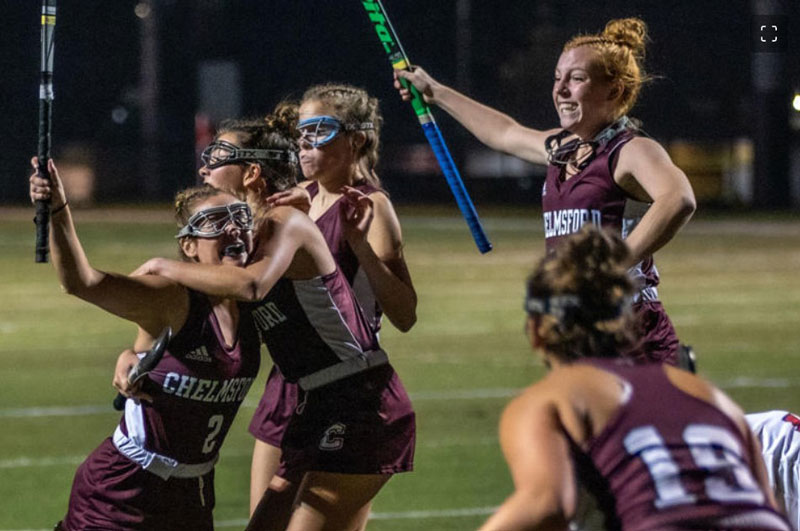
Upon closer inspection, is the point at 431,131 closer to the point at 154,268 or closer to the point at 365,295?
the point at 365,295

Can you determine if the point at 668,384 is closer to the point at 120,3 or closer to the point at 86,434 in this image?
the point at 86,434

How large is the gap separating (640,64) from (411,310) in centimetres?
143

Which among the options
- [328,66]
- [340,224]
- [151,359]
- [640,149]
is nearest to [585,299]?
[151,359]

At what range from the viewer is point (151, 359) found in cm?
500

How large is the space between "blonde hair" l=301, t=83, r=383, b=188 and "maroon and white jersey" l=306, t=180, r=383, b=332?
0.16 meters

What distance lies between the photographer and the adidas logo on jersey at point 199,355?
16.9 feet

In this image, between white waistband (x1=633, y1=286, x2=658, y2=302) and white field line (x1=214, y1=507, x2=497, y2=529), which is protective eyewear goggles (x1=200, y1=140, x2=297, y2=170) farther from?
white field line (x1=214, y1=507, x2=497, y2=529)

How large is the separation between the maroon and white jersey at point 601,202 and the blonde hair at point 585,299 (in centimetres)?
236

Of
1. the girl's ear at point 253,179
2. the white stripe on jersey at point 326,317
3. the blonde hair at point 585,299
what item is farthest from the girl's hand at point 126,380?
the blonde hair at point 585,299

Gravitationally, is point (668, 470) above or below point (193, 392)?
above

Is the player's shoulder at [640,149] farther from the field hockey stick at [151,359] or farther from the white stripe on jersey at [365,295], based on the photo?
the field hockey stick at [151,359]

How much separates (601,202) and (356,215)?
982 millimetres

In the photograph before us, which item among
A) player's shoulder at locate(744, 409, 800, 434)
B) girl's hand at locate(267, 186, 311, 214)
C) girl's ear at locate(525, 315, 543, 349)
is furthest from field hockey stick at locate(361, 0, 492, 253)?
girl's ear at locate(525, 315, 543, 349)

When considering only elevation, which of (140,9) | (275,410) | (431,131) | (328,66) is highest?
(431,131)
